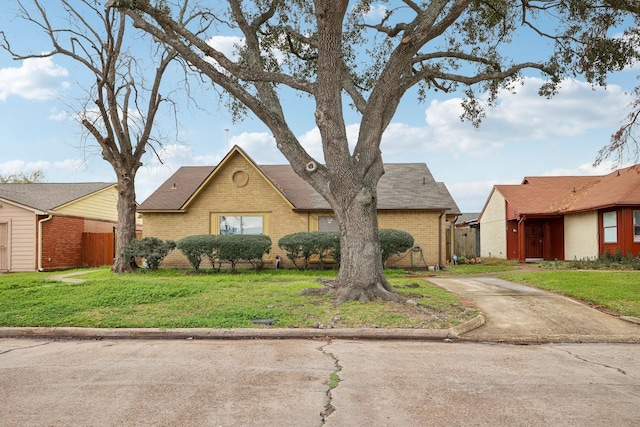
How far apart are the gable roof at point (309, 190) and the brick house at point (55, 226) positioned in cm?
568

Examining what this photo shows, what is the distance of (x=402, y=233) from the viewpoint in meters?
19.9

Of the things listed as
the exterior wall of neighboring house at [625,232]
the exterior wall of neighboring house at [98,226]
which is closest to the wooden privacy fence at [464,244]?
the exterior wall of neighboring house at [625,232]

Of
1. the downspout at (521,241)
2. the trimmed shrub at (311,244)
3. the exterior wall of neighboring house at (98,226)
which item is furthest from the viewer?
the exterior wall of neighboring house at (98,226)

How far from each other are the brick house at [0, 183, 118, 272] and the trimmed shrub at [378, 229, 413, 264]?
620 inches

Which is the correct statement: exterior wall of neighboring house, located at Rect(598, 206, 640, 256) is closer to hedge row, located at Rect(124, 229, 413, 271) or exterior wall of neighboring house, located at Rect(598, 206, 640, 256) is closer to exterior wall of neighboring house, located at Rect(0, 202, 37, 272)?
hedge row, located at Rect(124, 229, 413, 271)

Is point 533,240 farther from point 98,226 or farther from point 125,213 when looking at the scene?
point 98,226

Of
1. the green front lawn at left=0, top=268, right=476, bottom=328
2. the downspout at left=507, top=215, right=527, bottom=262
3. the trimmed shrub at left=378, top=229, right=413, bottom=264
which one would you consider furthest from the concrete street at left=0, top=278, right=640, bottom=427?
the downspout at left=507, top=215, right=527, bottom=262

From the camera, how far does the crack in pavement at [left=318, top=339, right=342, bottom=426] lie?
15.2 feet

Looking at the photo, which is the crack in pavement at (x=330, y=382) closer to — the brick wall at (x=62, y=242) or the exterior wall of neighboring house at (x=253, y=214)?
the exterior wall of neighboring house at (x=253, y=214)

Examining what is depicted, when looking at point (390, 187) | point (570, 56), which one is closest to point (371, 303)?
point (570, 56)

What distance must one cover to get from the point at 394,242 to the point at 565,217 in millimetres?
13146

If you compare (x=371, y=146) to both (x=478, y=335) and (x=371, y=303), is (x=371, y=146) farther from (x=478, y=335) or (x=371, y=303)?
→ (x=478, y=335)

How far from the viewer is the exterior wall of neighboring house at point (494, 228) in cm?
3082

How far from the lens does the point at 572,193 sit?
91.9 feet
